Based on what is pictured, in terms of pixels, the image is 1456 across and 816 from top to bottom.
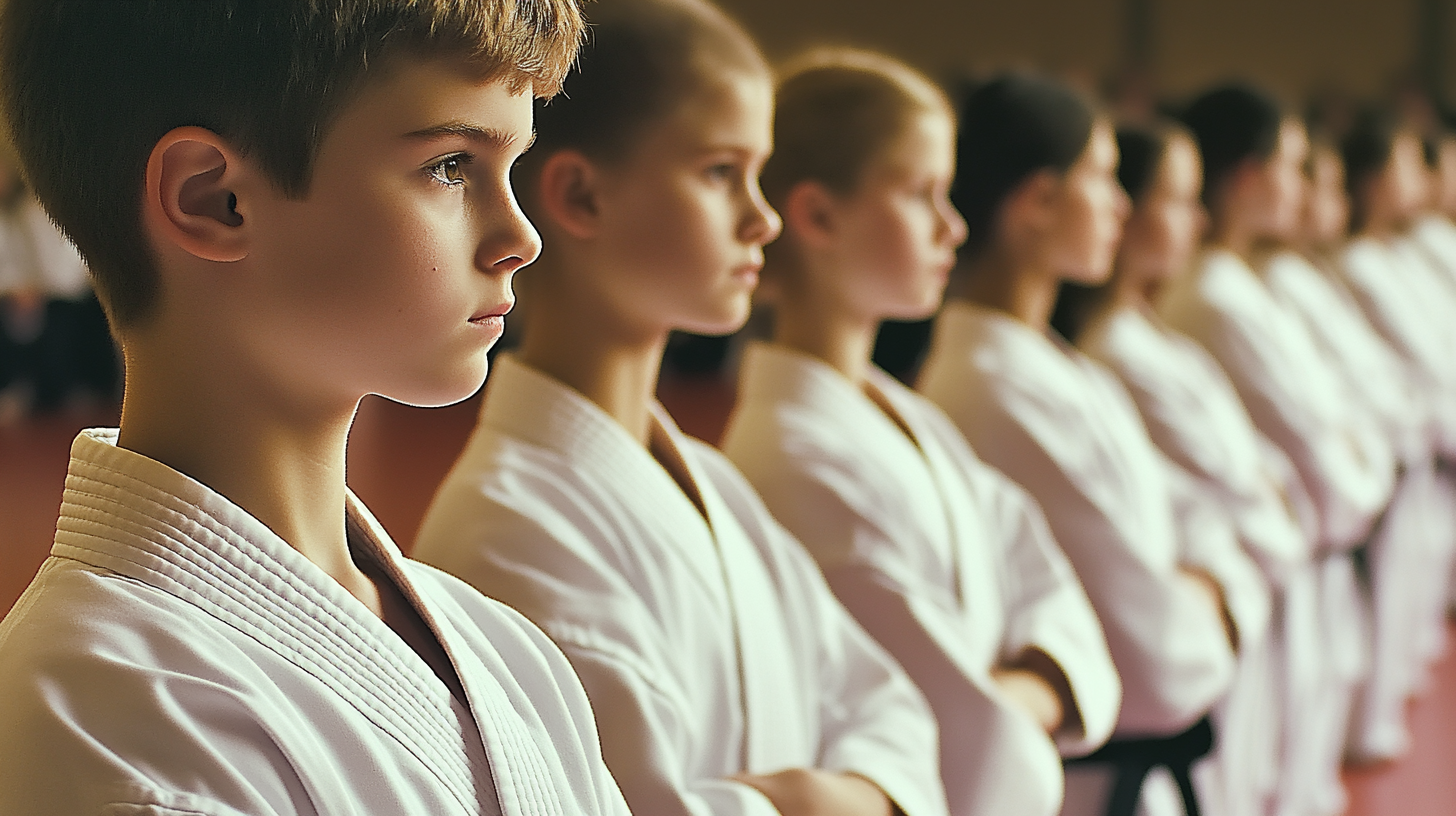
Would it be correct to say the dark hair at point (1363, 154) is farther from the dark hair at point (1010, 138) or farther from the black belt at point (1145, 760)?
the black belt at point (1145, 760)

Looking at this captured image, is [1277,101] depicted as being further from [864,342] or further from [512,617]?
[512,617]

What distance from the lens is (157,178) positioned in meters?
0.80

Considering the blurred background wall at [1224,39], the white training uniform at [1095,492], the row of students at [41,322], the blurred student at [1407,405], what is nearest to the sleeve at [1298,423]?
the blurred student at [1407,405]

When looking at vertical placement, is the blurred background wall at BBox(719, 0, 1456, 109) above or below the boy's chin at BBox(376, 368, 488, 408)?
above

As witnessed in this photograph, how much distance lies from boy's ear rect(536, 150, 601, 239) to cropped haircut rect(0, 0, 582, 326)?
498 mm

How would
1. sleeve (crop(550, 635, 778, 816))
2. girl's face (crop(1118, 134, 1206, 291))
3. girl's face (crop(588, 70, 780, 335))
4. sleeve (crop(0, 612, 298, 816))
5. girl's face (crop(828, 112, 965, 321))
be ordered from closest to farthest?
sleeve (crop(0, 612, 298, 816)) < sleeve (crop(550, 635, 778, 816)) < girl's face (crop(588, 70, 780, 335)) < girl's face (crop(828, 112, 965, 321)) < girl's face (crop(1118, 134, 1206, 291))

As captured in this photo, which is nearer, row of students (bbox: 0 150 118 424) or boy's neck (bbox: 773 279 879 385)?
boy's neck (bbox: 773 279 879 385)

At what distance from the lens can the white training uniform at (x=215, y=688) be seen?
0.74 m

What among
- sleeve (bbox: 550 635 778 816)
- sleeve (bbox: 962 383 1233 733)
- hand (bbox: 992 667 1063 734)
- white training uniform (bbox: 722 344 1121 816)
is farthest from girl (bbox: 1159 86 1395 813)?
sleeve (bbox: 550 635 778 816)

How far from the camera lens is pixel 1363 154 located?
4.13 metres

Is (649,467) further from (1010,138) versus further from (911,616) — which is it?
(1010,138)

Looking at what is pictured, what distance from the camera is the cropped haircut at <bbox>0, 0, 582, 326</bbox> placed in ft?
2.58

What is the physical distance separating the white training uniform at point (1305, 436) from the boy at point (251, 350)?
7.89 feet

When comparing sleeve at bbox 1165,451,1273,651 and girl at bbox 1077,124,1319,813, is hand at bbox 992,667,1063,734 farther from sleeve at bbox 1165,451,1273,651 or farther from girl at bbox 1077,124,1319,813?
girl at bbox 1077,124,1319,813
